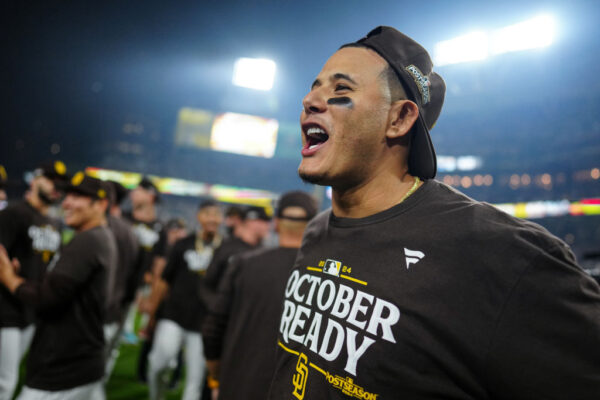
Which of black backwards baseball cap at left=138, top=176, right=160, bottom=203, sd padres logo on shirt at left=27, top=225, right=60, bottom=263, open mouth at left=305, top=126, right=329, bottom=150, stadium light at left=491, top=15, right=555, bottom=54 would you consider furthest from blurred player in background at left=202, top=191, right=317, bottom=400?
stadium light at left=491, top=15, right=555, bottom=54

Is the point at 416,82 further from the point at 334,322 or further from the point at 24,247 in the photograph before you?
the point at 24,247

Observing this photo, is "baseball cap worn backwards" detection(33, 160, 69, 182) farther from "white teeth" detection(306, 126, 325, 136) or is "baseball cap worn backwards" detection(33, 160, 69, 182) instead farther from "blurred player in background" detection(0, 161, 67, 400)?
"white teeth" detection(306, 126, 325, 136)

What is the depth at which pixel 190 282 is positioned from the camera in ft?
15.1

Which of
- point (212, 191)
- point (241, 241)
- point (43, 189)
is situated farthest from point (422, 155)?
point (212, 191)

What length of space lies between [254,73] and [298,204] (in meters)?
24.7

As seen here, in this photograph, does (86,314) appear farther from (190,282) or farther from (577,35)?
(577,35)

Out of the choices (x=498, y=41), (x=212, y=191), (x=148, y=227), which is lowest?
(x=212, y=191)

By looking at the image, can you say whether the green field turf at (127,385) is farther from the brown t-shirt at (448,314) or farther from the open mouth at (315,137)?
the open mouth at (315,137)

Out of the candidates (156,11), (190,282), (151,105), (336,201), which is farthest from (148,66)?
(336,201)

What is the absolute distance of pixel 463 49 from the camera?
56.4ft

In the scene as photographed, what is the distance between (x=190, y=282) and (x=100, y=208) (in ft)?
5.97

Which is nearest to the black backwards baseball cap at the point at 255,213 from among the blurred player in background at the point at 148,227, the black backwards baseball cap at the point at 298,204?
the black backwards baseball cap at the point at 298,204

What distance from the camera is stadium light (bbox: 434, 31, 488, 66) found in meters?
16.8

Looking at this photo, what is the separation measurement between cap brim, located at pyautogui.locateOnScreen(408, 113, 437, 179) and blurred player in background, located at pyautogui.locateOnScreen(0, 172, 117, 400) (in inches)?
97.9
